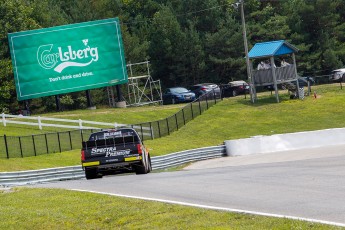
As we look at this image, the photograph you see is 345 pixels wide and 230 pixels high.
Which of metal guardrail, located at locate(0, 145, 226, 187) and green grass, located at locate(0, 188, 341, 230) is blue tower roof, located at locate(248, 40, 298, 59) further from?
green grass, located at locate(0, 188, 341, 230)

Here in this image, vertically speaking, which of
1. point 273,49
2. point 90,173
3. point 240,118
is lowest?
point 240,118

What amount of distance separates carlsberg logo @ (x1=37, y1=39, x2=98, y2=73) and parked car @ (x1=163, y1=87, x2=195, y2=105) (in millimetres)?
11049

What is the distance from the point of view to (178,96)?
7112cm

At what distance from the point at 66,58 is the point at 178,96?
41.6ft

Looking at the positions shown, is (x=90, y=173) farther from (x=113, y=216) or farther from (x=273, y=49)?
(x=273, y=49)

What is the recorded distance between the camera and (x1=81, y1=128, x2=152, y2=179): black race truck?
26.7m

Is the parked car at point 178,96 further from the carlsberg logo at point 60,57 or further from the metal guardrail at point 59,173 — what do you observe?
the metal guardrail at point 59,173

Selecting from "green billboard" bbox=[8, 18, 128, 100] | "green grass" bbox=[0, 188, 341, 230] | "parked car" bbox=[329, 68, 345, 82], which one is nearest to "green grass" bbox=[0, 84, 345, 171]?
"green billboard" bbox=[8, 18, 128, 100]

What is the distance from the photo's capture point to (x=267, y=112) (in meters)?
56.7

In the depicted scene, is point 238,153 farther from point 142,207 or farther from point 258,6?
point 258,6

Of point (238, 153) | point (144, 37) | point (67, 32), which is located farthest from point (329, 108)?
point (144, 37)

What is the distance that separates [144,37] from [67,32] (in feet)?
102

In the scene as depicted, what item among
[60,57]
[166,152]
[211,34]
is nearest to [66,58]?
[60,57]

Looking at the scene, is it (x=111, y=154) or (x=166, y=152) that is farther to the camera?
(x=166, y=152)
